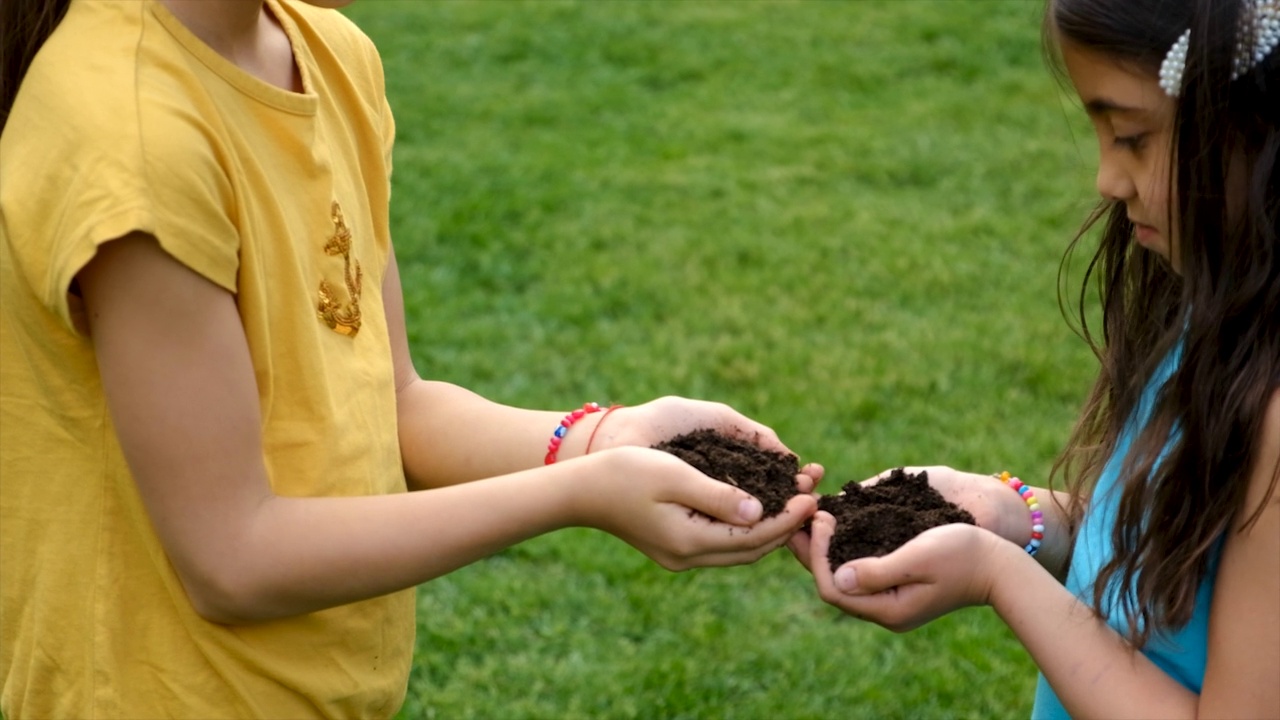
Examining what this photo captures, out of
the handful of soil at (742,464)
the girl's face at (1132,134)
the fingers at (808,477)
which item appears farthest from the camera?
the fingers at (808,477)

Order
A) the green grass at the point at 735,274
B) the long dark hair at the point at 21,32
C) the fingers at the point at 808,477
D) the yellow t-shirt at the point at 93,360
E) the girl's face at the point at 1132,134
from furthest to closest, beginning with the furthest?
the green grass at the point at 735,274 < the fingers at the point at 808,477 < the girl's face at the point at 1132,134 < the long dark hair at the point at 21,32 < the yellow t-shirt at the point at 93,360

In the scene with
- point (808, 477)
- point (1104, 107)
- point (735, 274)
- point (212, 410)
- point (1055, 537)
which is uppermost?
point (1104, 107)

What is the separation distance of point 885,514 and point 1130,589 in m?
Result: 0.46

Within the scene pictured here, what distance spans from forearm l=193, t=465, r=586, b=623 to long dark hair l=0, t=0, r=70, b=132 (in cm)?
65

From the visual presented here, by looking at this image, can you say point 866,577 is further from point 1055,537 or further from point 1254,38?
point 1254,38

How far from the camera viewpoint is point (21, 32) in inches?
76.7

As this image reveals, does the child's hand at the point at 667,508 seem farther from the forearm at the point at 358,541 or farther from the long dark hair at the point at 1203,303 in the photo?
the long dark hair at the point at 1203,303

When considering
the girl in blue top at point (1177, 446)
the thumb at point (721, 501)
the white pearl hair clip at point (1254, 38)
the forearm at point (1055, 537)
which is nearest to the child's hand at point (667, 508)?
the thumb at point (721, 501)

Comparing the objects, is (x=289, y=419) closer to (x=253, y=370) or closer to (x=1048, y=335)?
(x=253, y=370)

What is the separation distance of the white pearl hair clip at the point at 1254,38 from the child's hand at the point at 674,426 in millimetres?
933

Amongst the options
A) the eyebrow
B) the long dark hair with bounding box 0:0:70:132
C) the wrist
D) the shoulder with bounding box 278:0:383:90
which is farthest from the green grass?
the long dark hair with bounding box 0:0:70:132

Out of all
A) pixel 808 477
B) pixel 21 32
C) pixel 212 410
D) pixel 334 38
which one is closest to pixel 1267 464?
pixel 808 477

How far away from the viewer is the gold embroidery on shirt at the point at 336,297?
6.92 ft

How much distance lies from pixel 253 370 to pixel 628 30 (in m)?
8.60
